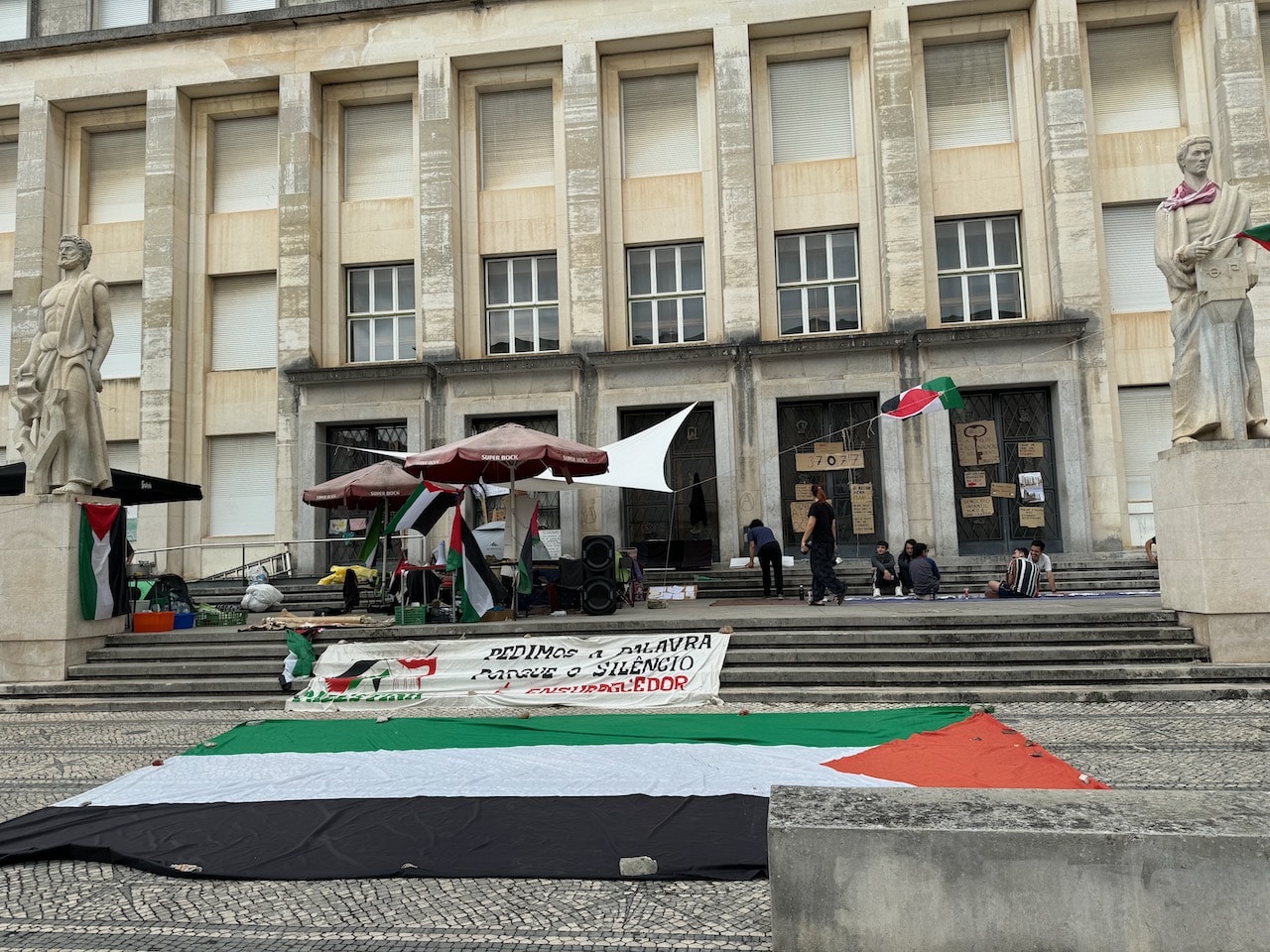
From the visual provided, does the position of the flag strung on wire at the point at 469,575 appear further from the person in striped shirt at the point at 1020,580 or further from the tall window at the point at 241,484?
the tall window at the point at 241,484

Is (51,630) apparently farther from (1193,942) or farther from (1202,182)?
(1202,182)

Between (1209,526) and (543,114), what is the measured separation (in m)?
17.0

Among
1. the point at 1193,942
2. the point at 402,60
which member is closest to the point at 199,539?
the point at 402,60

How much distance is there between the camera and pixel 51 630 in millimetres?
11844

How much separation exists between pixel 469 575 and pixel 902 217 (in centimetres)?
1248

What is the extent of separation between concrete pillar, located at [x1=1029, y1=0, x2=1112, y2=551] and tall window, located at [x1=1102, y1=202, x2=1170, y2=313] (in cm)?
33

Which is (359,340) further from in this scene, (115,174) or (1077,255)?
(1077,255)

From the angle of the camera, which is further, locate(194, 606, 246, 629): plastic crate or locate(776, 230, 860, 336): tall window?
locate(776, 230, 860, 336): tall window

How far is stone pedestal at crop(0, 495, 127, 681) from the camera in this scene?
11.8 m

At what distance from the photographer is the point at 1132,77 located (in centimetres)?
2042

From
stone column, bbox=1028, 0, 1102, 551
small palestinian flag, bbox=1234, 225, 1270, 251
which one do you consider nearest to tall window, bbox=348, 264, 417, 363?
stone column, bbox=1028, 0, 1102, 551

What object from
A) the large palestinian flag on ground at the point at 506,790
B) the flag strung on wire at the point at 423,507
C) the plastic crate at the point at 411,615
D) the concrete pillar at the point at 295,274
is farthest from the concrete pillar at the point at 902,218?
the concrete pillar at the point at 295,274

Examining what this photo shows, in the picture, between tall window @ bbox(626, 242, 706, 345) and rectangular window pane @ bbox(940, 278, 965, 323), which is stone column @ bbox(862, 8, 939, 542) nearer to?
rectangular window pane @ bbox(940, 278, 965, 323)

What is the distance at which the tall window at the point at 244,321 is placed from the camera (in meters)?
22.4
